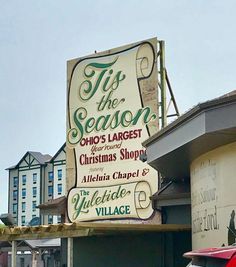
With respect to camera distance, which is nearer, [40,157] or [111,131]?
[111,131]

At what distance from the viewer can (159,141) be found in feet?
47.9

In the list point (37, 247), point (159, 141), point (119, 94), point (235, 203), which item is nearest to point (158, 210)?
point (119, 94)

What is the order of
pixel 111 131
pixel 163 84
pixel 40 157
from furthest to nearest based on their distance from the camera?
1. pixel 40 157
2. pixel 111 131
3. pixel 163 84

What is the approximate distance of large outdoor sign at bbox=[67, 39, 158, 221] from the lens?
2098 centimetres

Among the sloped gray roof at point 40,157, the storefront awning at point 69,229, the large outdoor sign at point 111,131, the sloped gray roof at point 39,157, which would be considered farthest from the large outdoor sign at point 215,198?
the sloped gray roof at point 40,157

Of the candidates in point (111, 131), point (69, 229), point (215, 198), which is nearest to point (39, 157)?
point (111, 131)

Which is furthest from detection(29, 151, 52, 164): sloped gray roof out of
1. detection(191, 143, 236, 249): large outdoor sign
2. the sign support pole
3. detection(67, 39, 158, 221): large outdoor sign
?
detection(191, 143, 236, 249): large outdoor sign

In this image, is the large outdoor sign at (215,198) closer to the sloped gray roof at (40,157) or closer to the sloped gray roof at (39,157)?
the sloped gray roof at (39,157)

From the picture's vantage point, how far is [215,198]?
13.1 meters

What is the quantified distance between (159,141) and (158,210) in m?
5.93

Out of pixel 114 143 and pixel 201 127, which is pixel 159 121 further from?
pixel 201 127

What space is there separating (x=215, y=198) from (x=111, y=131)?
29.6 feet

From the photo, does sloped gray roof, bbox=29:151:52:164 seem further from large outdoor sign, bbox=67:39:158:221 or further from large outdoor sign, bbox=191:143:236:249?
large outdoor sign, bbox=191:143:236:249

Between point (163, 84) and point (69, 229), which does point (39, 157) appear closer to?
point (163, 84)
